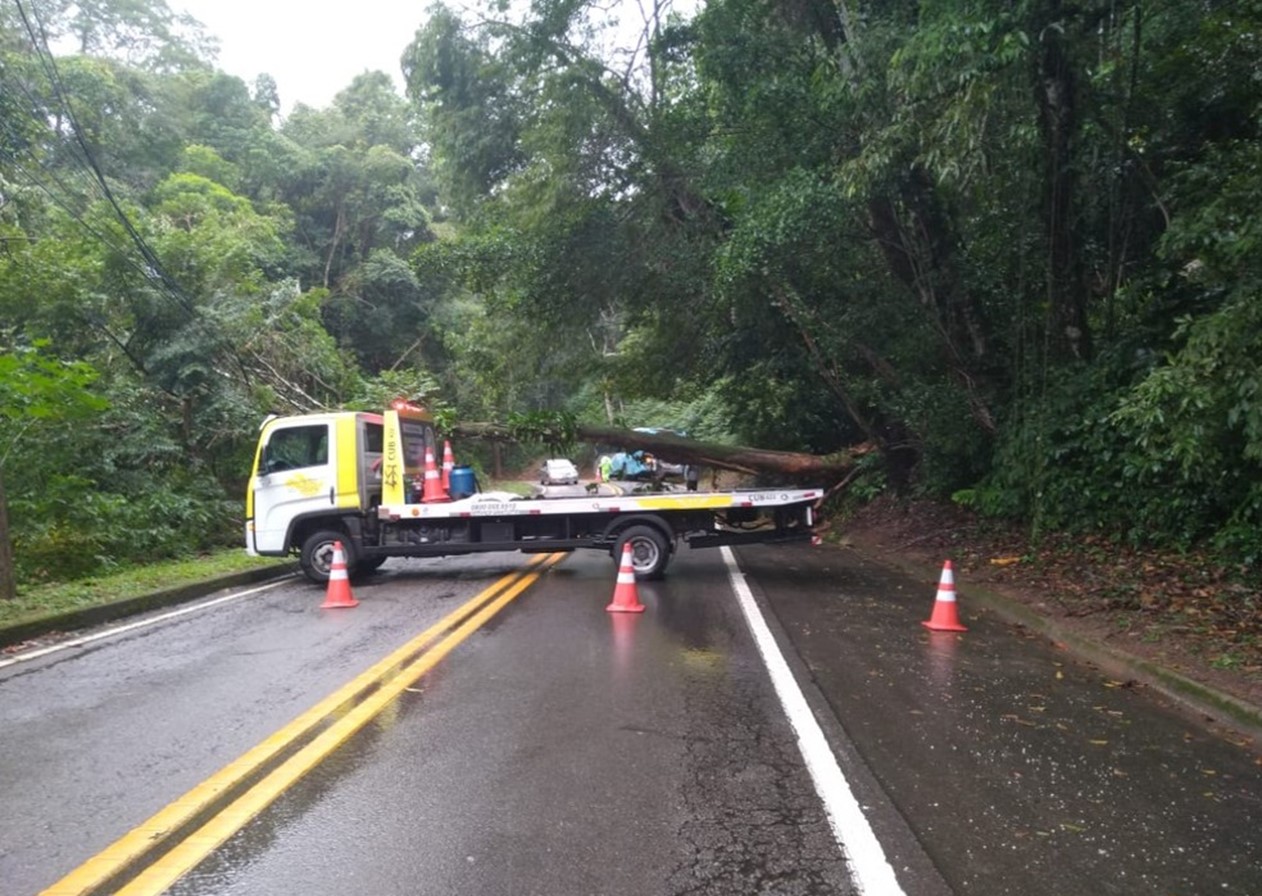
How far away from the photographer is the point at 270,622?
29.4 ft

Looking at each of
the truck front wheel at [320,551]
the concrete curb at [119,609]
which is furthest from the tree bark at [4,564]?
the truck front wheel at [320,551]

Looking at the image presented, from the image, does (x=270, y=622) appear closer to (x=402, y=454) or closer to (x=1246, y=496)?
(x=402, y=454)

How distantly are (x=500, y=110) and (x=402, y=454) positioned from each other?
888 centimetres

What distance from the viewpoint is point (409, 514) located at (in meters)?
11.2

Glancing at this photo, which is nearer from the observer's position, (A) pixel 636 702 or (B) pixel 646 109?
(A) pixel 636 702

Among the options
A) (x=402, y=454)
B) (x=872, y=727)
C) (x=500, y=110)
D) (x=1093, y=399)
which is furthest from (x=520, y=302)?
(x=872, y=727)

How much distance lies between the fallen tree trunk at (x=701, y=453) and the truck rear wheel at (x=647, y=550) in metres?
4.10

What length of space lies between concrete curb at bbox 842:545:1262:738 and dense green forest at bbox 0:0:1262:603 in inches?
67.4

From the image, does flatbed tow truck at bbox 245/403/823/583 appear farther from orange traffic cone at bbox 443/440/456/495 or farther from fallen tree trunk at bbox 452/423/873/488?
fallen tree trunk at bbox 452/423/873/488

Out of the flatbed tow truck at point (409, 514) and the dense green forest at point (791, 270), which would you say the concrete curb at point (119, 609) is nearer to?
the flatbed tow truck at point (409, 514)

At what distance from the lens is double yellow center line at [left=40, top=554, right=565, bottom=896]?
3.39 m

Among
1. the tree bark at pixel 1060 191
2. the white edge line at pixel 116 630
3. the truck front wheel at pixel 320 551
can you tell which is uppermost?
the tree bark at pixel 1060 191

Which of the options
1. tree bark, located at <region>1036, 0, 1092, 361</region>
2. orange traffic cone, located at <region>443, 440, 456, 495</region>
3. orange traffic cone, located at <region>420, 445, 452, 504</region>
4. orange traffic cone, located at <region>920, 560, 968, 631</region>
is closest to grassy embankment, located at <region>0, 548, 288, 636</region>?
orange traffic cone, located at <region>420, 445, 452, 504</region>

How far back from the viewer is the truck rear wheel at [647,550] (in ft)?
36.7
